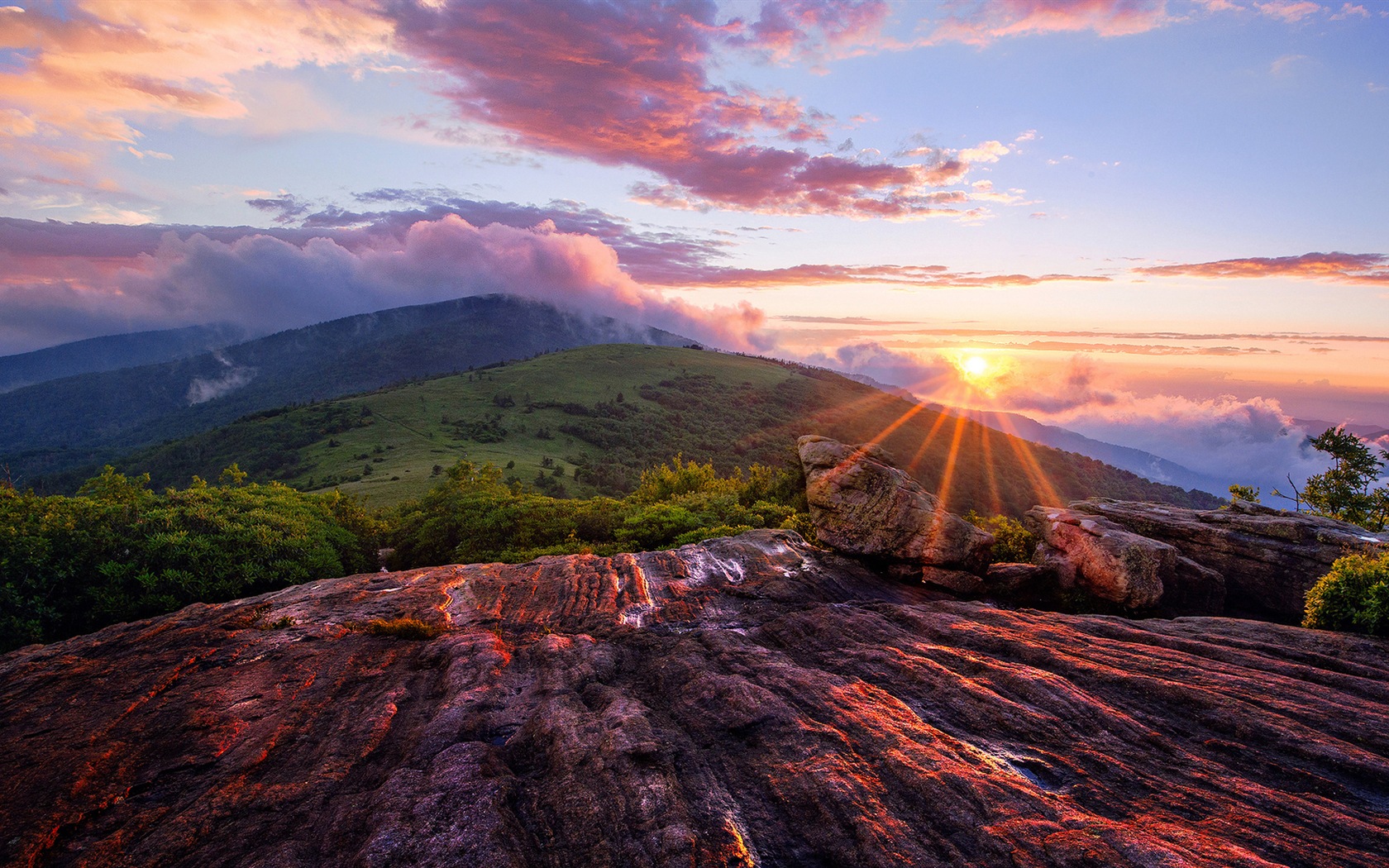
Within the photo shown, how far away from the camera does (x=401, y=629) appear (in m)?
16.8

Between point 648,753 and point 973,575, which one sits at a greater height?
point 648,753

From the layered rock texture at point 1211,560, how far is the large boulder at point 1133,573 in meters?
0.03

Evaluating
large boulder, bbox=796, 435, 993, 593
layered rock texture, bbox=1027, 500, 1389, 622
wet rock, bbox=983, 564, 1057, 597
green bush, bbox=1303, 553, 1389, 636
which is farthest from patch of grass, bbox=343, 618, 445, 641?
green bush, bbox=1303, 553, 1389, 636

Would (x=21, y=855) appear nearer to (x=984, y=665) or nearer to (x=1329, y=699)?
(x=984, y=665)

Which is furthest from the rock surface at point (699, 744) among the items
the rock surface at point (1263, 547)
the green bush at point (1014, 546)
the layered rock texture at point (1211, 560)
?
the green bush at point (1014, 546)

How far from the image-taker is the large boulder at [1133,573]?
70.9ft

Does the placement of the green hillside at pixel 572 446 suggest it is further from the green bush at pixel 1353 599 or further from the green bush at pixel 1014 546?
the green bush at pixel 1353 599

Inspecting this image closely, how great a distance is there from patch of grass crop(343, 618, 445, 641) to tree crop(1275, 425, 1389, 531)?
48478mm

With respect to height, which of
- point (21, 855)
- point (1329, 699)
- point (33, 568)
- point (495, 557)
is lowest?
point (495, 557)

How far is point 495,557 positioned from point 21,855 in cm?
2091

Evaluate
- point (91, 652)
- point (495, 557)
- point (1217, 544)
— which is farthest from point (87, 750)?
point (1217, 544)

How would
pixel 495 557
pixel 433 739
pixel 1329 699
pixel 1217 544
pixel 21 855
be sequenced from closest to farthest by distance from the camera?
1. pixel 21 855
2. pixel 433 739
3. pixel 1329 699
4. pixel 1217 544
5. pixel 495 557

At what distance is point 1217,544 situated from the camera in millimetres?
24156

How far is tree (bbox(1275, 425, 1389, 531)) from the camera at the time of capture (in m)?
32.7
